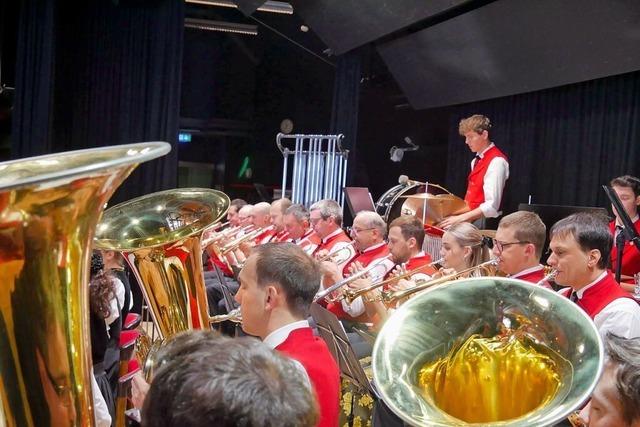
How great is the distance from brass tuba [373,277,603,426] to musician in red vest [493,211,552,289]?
148 centimetres

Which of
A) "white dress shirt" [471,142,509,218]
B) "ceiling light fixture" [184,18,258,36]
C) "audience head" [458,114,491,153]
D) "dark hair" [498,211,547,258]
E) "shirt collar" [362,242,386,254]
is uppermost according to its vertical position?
"ceiling light fixture" [184,18,258,36]

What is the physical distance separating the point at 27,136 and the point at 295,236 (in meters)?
3.73

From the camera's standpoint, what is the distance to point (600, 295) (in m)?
2.77

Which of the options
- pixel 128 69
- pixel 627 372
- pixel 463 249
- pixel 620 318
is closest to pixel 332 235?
pixel 463 249

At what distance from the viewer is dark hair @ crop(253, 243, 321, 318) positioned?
2.31 meters

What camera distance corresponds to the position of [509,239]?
3.35 m

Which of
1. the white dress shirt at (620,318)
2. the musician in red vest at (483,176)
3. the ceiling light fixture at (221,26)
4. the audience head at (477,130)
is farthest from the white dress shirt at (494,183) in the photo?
the ceiling light fixture at (221,26)

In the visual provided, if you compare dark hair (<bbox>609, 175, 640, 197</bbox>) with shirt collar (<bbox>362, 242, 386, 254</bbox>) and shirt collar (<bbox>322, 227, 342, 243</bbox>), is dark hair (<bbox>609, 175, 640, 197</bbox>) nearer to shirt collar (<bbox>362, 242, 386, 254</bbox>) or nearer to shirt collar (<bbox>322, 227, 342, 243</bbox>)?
shirt collar (<bbox>362, 242, 386, 254</bbox>)

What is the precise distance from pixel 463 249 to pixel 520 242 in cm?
58

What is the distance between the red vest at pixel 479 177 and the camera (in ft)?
18.6

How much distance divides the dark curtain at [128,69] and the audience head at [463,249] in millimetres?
5273

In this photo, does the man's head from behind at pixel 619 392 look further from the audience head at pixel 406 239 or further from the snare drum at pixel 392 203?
the snare drum at pixel 392 203

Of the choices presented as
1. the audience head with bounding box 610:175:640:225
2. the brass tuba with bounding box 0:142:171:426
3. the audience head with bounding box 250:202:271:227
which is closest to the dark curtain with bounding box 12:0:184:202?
the audience head with bounding box 250:202:271:227

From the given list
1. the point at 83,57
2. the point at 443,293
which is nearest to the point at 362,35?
the point at 83,57
